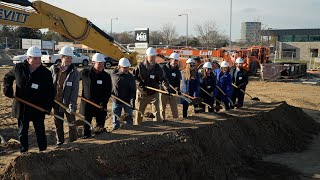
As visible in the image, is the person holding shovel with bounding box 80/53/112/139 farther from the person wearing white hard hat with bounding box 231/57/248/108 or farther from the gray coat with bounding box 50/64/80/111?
the person wearing white hard hat with bounding box 231/57/248/108

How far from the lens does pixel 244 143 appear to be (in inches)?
313

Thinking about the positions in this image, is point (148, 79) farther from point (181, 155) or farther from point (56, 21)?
point (56, 21)

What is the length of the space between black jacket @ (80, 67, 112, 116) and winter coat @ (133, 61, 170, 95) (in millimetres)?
1394

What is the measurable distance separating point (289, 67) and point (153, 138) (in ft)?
65.1

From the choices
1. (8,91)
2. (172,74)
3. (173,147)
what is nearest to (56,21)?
(172,74)

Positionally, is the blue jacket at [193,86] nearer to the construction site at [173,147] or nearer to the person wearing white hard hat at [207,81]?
the person wearing white hard hat at [207,81]

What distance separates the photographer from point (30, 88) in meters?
5.84

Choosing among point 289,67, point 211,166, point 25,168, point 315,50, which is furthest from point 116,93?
point 315,50

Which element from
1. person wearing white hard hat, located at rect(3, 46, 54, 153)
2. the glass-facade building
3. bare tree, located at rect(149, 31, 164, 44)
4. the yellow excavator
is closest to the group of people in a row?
person wearing white hard hat, located at rect(3, 46, 54, 153)

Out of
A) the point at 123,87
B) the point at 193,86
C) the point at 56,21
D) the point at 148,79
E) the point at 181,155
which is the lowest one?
the point at 181,155

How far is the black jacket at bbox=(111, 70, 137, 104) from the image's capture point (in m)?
7.56

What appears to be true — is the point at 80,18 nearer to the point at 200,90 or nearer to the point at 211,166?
the point at 200,90

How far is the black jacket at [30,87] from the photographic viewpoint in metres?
5.80

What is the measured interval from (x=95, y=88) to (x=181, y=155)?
1.90m
